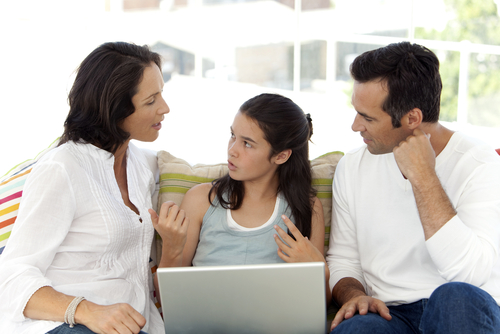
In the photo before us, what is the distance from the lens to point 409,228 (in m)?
1.48

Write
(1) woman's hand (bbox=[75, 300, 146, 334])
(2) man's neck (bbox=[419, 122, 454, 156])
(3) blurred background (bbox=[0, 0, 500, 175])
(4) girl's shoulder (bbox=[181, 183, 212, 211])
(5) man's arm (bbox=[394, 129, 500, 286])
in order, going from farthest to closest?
(3) blurred background (bbox=[0, 0, 500, 175]) < (4) girl's shoulder (bbox=[181, 183, 212, 211]) < (2) man's neck (bbox=[419, 122, 454, 156]) < (5) man's arm (bbox=[394, 129, 500, 286]) < (1) woman's hand (bbox=[75, 300, 146, 334])

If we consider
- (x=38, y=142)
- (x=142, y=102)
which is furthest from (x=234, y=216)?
(x=38, y=142)

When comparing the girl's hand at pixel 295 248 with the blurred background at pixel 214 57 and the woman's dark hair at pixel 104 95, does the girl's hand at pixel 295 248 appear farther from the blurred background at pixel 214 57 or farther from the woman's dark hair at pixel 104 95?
the blurred background at pixel 214 57

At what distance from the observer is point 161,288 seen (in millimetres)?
1070

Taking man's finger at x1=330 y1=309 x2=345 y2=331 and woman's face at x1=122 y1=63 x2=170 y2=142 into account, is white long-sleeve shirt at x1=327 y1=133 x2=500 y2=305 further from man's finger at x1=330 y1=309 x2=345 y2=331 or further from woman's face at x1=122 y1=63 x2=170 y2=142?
woman's face at x1=122 y1=63 x2=170 y2=142

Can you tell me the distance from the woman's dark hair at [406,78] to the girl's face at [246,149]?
0.38 m

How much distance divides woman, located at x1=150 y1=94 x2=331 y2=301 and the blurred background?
2667 millimetres

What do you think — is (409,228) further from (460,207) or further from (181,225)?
(181,225)

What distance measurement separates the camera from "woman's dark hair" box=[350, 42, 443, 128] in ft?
4.81

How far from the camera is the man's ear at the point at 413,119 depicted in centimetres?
147

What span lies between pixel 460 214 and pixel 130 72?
1.05 m

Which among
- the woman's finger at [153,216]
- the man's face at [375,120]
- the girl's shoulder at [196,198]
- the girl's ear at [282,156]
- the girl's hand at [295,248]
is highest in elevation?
the man's face at [375,120]

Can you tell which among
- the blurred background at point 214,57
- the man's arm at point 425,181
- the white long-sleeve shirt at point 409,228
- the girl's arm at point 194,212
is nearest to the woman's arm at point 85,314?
the girl's arm at point 194,212

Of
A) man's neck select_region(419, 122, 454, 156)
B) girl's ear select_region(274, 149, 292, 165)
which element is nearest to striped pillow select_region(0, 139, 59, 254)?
girl's ear select_region(274, 149, 292, 165)
